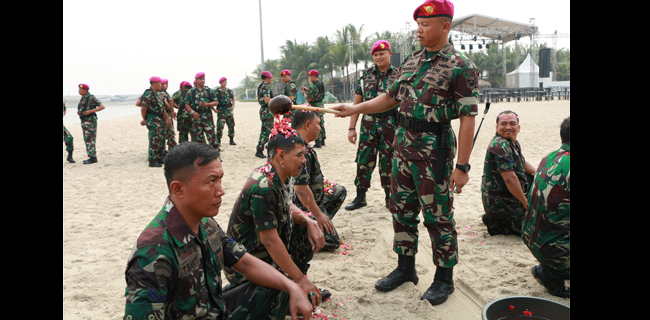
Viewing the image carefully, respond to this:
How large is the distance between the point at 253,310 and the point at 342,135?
12.1 metres

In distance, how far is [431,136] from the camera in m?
3.08

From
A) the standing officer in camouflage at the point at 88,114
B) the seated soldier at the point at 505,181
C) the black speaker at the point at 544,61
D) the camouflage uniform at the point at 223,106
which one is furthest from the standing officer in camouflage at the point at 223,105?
the black speaker at the point at 544,61

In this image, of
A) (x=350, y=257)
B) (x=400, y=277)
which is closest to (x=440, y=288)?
(x=400, y=277)

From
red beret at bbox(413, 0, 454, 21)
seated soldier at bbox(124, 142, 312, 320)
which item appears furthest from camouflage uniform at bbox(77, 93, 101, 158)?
red beret at bbox(413, 0, 454, 21)

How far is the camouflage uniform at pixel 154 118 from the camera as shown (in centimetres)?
949

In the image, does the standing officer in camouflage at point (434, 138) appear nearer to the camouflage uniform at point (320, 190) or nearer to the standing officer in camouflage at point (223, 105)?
the camouflage uniform at point (320, 190)

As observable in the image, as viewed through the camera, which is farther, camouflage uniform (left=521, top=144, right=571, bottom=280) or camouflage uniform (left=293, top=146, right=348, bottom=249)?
camouflage uniform (left=293, top=146, right=348, bottom=249)

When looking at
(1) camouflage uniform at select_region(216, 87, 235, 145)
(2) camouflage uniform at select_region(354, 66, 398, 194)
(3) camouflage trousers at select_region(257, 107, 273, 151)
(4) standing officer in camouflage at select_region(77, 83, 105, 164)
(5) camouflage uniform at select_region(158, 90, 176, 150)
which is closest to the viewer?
(2) camouflage uniform at select_region(354, 66, 398, 194)

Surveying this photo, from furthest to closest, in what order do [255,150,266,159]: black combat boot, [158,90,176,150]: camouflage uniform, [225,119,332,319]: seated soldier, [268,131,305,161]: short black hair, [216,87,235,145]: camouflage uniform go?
[216,87,235,145]: camouflage uniform, [255,150,266,159]: black combat boot, [158,90,176,150]: camouflage uniform, [268,131,305,161]: short black hair, [225,119,332,319]: seated soldier

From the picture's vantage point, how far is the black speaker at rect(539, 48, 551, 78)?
3288cm

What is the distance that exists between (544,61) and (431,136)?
35.8m

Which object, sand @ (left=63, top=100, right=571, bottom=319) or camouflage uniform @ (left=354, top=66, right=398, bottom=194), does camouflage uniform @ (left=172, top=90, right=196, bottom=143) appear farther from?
camouflage uniform @ (left=354, top=66, right=398, bottom=194)

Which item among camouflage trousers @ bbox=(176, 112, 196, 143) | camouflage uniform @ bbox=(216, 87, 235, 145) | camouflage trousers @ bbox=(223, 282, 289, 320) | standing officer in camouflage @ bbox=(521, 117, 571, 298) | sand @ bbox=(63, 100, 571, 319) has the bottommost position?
sand @ bbox=(63, 100, 571, 319)

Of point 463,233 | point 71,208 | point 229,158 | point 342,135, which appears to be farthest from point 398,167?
point 342,135
